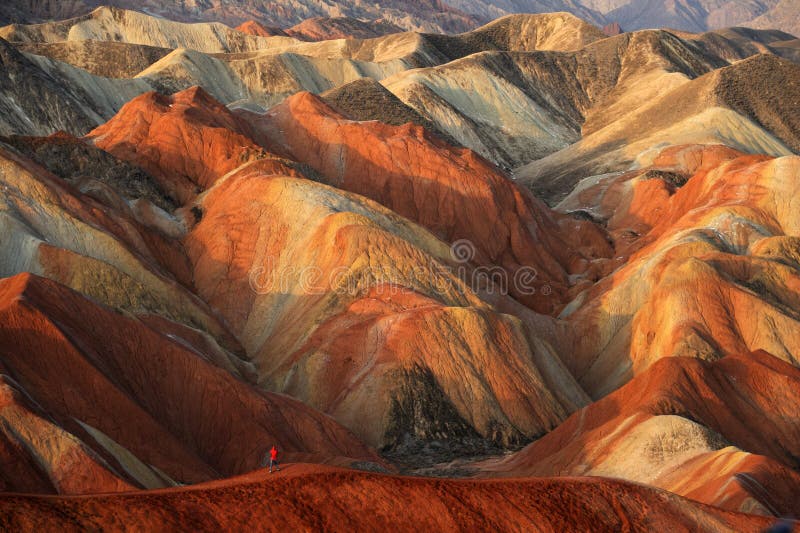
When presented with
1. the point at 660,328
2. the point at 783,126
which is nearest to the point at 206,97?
the point at 660,328

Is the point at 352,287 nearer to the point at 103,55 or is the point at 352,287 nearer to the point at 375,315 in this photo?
the point at 375,315

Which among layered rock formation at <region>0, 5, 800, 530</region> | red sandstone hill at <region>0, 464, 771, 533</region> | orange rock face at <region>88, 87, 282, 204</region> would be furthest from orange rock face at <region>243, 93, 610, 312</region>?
red sandstone hill at <region>0, 464, 771, 533</region>

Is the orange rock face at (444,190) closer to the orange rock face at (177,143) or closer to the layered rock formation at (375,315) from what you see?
the layered rock formation at (375,315)

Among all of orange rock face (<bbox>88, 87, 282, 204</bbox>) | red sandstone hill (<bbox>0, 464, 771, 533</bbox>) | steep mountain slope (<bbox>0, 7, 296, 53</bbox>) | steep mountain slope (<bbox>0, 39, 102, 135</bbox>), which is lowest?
steep mountain slope (<bbox>0, 7, 296, 53</bbox>)

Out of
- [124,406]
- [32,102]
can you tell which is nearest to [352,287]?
[124,406]

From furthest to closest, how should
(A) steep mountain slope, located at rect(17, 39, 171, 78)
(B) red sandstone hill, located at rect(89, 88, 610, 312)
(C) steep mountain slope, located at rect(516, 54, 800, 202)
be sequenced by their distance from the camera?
(A) steep mountain slope, located at rect(17, 39, 171, 78) < (C) steep mountain slope, located at rect(516, 54, 800, 202) < (B) red sandstone hill, located at rect(89, 88, 610, 312)

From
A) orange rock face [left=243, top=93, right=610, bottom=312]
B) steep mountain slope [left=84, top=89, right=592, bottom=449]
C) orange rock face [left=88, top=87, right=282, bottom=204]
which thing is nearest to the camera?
steep mountain slope [left=84, top=89, right=592, bottom=449]

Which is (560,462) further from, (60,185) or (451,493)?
(60,185)

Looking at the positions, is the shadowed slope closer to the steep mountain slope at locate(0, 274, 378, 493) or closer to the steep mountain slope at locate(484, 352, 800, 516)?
the steep mountain slope at locate(0, 274, 378, 493)
